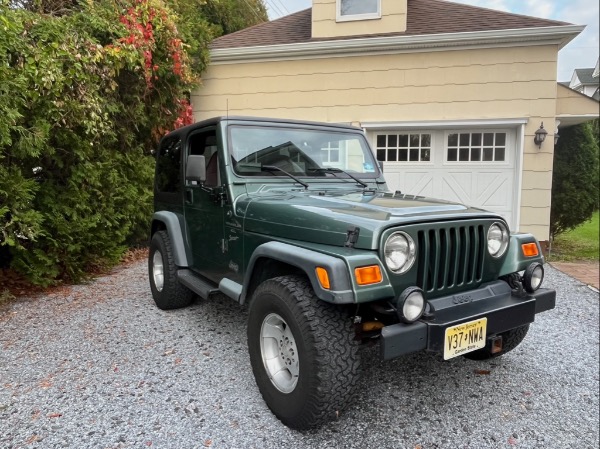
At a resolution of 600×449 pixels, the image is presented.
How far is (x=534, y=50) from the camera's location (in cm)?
709

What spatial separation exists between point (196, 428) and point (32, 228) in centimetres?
299

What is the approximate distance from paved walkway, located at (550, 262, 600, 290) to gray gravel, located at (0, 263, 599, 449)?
6.63 ft

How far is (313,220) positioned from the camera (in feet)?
7.91

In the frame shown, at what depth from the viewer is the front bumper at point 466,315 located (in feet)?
6.64

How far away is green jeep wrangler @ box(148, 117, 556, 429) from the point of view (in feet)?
6.86

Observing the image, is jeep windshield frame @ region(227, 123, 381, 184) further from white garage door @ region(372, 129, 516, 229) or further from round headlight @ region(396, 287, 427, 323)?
white garage door @ region(372, 129, 516, 229)

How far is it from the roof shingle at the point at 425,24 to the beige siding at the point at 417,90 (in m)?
0.41

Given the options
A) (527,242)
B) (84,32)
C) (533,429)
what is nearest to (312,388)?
(533,429)

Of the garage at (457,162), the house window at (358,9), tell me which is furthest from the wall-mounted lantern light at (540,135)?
the house window at (358,9)

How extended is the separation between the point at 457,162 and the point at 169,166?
18.1 ft

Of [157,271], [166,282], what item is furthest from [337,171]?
[157,271]

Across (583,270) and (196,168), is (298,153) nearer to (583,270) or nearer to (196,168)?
(196,168)

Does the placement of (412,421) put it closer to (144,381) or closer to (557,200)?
(144,381)

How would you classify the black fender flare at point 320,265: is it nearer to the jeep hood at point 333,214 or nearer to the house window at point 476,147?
the jeep hood at point 333,214
